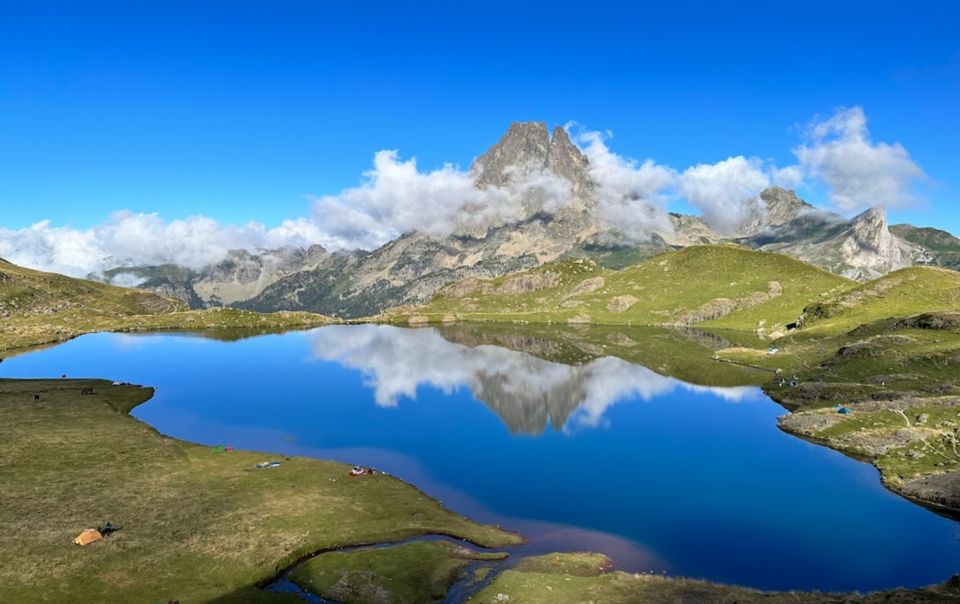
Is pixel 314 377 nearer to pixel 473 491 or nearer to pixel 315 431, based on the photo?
pixel 315 431

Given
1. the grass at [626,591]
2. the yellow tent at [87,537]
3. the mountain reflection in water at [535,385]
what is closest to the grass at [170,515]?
the yellow tent at [87,537]

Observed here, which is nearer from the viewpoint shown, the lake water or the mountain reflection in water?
the lake water

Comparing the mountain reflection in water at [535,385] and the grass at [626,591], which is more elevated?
the mountain reflection in water at [535,385]

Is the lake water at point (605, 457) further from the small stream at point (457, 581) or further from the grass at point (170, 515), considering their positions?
the grass at point (170, 515)

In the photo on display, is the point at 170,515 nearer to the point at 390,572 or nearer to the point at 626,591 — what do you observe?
the point at 390,572

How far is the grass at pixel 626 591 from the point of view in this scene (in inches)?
1817

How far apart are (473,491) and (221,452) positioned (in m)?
43.2

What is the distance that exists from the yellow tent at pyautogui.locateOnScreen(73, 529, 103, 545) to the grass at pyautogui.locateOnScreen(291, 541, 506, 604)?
70.2 feet

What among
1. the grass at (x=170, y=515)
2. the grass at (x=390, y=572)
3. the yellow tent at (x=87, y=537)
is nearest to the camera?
the grass at (x=390, y=572)

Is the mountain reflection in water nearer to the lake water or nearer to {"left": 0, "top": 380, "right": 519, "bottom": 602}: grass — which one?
the lake water

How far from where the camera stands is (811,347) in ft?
581

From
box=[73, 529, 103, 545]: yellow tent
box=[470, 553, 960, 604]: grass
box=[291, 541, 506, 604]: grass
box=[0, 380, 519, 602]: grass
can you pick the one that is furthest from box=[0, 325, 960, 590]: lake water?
box=[73, 529, 103, 545]: yellow tent

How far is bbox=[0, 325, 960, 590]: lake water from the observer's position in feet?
199

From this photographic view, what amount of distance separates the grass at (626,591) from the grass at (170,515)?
423 inches
